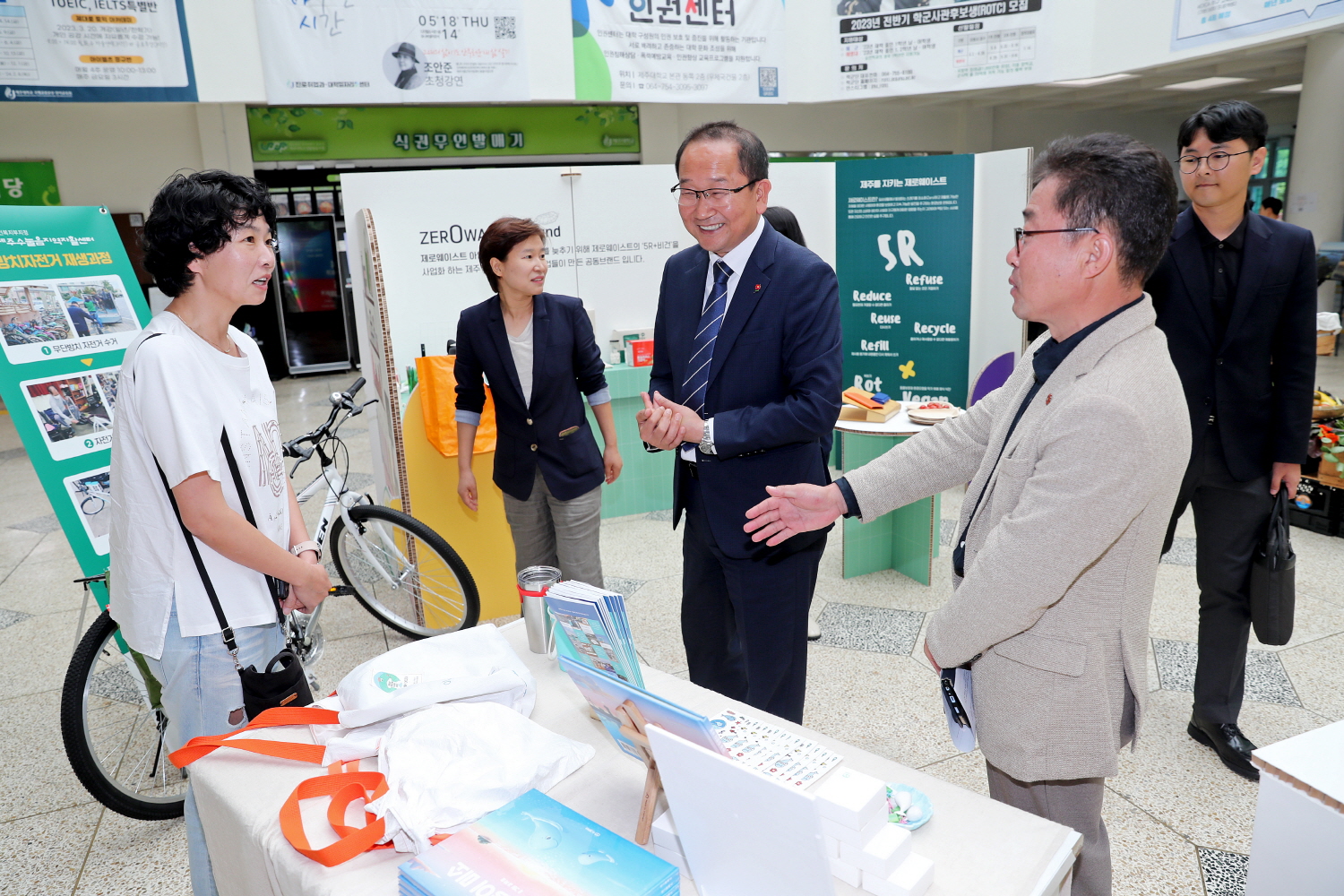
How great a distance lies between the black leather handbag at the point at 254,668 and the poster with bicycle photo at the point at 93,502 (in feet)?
4.08

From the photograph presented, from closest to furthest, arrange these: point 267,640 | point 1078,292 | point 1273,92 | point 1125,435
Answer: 1. point 1125,435
2. point 1078,292
3. point 267,640
4. point 1273,92

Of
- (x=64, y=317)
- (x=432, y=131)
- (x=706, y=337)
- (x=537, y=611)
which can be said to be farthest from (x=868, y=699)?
(x=432, y=131)

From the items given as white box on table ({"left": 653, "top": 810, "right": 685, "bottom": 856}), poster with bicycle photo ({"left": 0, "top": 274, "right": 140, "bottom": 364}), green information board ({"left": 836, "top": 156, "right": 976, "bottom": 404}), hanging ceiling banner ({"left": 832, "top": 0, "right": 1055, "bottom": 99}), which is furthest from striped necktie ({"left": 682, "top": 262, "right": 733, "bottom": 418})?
hanging ceiling banner ({"left": 832, "top": 0, "right": 1055, "bottom": 99})

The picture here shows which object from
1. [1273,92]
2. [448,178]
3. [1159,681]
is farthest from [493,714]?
[1273,92]

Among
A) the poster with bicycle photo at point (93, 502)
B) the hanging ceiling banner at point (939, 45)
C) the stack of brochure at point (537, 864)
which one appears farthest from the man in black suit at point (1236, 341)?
the hanging ceiling banner at point (939, 45)

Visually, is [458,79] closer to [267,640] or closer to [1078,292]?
[267,640]

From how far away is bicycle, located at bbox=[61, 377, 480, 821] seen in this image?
7.91 ft

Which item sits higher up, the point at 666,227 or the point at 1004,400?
the point at 666,227

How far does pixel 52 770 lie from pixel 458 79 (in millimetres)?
6313

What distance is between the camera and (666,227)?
5.13 meters

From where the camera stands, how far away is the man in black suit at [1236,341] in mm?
2355

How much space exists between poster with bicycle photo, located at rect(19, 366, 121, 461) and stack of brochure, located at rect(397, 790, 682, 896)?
84.8 inches

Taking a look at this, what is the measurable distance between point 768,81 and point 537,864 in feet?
27.1

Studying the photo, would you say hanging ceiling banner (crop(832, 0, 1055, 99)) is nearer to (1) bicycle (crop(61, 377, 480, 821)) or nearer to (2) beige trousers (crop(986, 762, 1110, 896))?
(1) bicycle (crop(61, 377, 480, 821))
